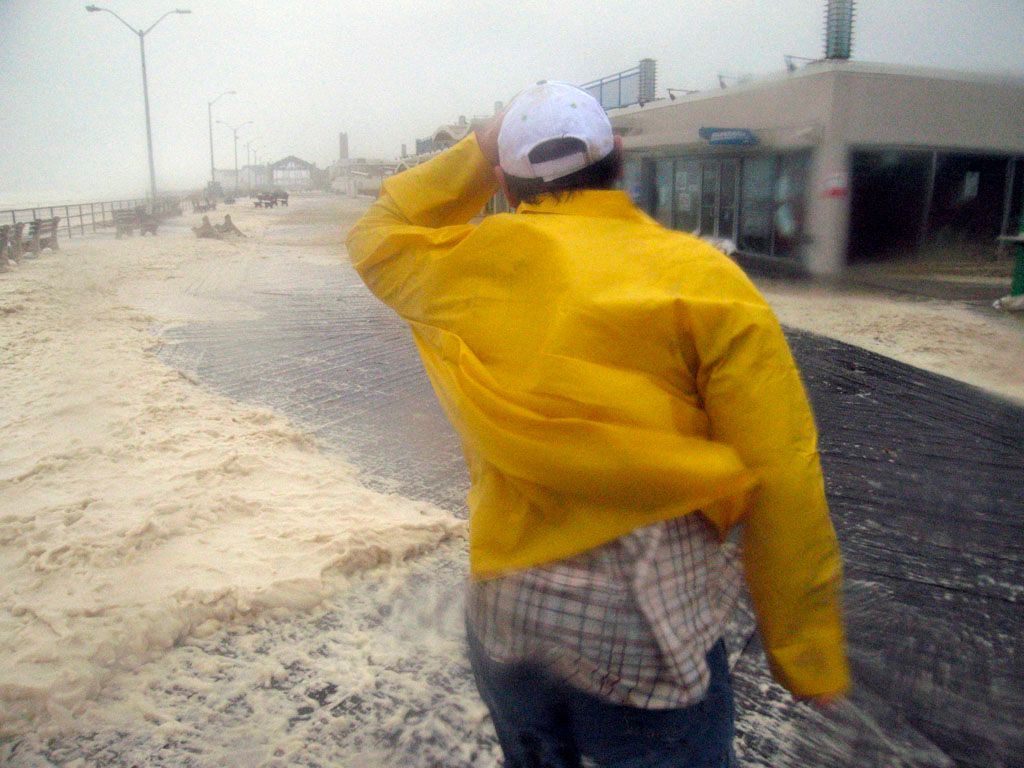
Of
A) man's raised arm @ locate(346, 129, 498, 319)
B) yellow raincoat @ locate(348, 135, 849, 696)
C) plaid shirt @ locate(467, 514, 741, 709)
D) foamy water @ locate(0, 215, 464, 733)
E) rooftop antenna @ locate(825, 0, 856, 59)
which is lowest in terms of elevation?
foamy water @ locate(0, 215, 464, 733)

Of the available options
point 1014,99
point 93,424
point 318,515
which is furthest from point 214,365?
point 1014,99

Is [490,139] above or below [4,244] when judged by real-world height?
above

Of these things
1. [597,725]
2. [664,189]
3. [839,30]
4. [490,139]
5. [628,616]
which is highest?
[839,30]

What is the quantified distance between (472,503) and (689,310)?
0.53 metres

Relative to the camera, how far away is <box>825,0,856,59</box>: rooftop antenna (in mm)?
16750

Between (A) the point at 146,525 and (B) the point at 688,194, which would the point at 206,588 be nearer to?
(A) the point at 146,525

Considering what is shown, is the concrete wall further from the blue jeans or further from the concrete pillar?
the blue jeans

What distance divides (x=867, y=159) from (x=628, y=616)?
16744mm

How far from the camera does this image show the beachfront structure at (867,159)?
15422mm

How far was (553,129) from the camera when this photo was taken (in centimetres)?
140

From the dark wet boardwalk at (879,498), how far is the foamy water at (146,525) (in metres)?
0.48

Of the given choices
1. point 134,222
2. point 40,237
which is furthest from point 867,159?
point 134,222

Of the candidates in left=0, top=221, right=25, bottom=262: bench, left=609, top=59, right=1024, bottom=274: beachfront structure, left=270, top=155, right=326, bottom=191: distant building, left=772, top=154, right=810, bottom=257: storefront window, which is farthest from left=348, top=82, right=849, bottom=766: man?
left=270, top=155, right=326, bottom=191: distant building

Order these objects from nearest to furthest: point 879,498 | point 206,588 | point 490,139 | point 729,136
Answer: point 490,139
point 206,588
point 879,498
point 729,136
